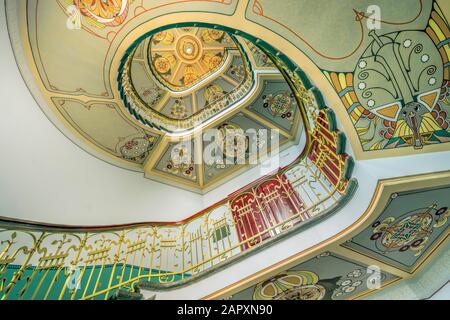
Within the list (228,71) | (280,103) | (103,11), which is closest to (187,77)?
(228,71)

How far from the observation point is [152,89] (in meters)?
7.83

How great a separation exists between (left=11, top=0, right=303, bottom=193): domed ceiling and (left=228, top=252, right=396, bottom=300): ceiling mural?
12.9ft

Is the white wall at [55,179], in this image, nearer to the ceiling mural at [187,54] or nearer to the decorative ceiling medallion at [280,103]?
the decorative ceiling medallion at [280,103]

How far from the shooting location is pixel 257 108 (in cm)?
705

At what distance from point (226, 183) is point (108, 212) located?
12.2 feet

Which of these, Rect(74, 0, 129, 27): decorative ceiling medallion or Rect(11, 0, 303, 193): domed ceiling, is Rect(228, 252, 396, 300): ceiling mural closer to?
Rect(11, 0, 303, 193): domed ceiling

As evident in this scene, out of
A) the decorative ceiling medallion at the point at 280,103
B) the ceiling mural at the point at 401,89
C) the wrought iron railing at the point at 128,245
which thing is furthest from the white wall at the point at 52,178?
the ceiling mural at the point at 401,89

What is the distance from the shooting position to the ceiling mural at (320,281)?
2.91m

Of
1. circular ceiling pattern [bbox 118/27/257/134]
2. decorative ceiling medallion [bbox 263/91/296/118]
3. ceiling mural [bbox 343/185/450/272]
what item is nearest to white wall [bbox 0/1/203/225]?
circular ceiling pattern [bbox 118/27/257/134]

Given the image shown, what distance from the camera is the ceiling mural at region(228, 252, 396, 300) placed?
9.54 ft

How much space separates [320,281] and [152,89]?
741 centimetres

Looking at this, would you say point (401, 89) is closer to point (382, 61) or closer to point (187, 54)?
point (382, 61)

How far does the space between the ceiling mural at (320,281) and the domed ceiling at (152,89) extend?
393cm
